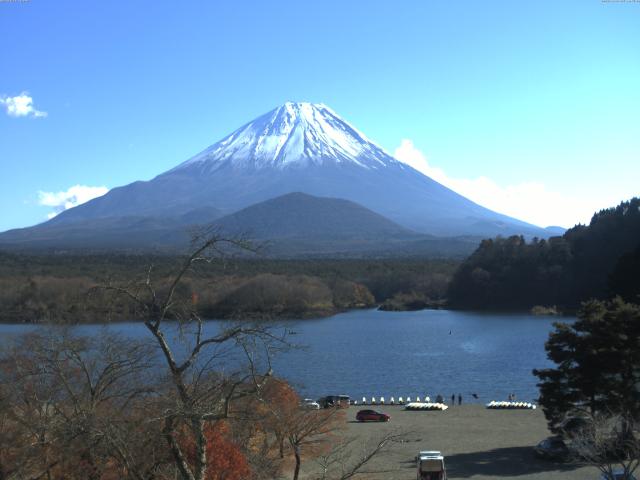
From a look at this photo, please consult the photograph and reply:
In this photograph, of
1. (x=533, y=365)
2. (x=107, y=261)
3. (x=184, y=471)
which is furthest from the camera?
(x=107, y=261)

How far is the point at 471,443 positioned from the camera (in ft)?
38.5

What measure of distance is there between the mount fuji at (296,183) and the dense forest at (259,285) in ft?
181

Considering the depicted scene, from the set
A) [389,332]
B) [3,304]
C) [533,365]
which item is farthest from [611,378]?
[3,304]

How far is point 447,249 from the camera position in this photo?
83.9 meters

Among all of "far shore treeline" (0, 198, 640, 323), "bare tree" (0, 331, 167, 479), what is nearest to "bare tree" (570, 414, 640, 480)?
"bare tree" (0, 331, 167, 479)

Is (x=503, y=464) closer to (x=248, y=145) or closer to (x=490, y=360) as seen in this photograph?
(x=490, y=360)

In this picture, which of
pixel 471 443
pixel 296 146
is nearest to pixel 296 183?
pixel 296 146

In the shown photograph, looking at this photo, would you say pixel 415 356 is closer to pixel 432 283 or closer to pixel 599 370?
pixel 599 370

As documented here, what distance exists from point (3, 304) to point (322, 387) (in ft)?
74.4

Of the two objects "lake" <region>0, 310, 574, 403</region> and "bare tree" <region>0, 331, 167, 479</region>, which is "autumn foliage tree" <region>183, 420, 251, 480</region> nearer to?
"bare tree" <region>0, 331, 167, 479</region>

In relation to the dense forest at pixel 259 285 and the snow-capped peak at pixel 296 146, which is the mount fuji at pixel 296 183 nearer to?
the snow-capped peak at pixel 296 146

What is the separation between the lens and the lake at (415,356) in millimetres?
18734

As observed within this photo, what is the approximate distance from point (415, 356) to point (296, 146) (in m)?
111

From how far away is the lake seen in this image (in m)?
18.7
